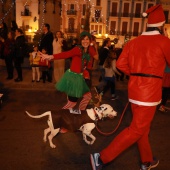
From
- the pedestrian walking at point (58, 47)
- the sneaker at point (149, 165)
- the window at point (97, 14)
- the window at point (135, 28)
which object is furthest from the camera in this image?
the window at point (135, 28)

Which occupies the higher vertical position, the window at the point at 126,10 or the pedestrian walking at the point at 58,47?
the window at the point at 126,10

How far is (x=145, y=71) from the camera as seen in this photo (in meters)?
3.56

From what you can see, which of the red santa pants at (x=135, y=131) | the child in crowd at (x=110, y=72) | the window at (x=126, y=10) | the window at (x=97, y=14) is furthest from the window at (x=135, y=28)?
the red santa pants at (x=135, y=131)

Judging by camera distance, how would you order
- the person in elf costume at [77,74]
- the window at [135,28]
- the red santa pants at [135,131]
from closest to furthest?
the red santa pants at [135,131]
the person in elf costume at [77,74]
the window at [135,28]

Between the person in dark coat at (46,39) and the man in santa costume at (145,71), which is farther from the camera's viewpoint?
the person in dark coat at (46,39)

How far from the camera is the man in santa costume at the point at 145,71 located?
3537mm

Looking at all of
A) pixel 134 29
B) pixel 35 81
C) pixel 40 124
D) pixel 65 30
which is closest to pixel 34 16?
pixel 65 30

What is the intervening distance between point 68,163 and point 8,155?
41.9 inches

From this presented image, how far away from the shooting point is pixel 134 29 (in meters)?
43.2

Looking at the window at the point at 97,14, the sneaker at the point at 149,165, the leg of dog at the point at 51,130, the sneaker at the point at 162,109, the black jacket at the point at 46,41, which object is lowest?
the sneaker at the point at 162,109

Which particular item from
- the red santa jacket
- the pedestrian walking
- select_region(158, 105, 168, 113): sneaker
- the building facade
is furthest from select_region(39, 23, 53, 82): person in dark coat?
the building facade

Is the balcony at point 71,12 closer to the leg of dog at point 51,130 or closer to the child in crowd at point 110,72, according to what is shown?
the child in crowd at point 110,72

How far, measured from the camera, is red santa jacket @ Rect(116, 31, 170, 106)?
3.52 m

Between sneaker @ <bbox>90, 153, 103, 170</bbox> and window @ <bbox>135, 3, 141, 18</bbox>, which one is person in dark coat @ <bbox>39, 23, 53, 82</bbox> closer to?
sneaker @ <bbox>90, 153, 103, 170</bbox>
